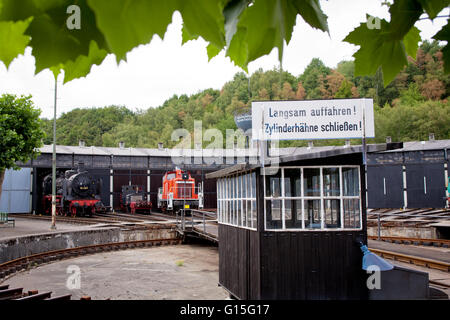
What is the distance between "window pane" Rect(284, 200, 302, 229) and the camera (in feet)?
30.3

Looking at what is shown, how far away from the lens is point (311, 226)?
30.0 feet

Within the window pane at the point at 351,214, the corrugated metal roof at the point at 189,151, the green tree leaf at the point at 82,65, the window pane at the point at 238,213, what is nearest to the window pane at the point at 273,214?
the window pane at the point at 351,214

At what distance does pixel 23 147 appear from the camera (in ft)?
76.9

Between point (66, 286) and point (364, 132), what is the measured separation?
1078 cm

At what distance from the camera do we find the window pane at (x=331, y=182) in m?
9.10

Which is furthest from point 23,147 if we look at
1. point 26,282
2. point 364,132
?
point 364,132

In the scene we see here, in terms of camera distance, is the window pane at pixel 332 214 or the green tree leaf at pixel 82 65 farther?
the window pane at pixel 332 214

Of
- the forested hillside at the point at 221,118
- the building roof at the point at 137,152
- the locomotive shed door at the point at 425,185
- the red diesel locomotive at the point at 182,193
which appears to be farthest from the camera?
the building roof at the point at 137,152

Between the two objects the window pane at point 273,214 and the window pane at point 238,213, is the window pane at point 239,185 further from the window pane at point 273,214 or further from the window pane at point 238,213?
the window pane at point 273,214

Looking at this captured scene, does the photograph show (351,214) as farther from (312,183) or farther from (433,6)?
(433,6)

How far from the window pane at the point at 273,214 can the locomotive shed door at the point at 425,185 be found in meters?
26.9

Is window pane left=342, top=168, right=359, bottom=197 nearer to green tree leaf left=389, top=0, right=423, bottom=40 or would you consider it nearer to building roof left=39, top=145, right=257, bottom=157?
green tree leaf left=389, top=0, right=423, bottom=40

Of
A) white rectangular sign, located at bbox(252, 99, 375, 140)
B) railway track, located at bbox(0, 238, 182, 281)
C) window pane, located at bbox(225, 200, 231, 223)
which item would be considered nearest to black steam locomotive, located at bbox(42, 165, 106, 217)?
railway track, located at bbox(0, 238, 182, 281)
